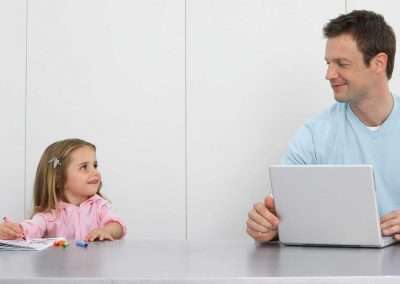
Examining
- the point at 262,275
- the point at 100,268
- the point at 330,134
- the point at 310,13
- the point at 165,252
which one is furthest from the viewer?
the point at 310,13

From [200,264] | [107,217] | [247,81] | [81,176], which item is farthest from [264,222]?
[247,81]

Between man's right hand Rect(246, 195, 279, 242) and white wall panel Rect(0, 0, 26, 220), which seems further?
white wall panel Rect(0, 0, 26, 220)

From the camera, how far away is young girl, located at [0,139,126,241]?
256 centimetres

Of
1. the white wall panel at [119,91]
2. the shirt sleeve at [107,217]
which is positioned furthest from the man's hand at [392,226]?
the white wall panel at [119,91]

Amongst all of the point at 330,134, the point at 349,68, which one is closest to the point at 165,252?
the point at 330,134

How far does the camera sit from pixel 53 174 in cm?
265

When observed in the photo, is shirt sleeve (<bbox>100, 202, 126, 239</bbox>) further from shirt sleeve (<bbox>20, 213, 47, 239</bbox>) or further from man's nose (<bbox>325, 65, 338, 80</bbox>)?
man's nose (<bbox>325, 65, 338, 80</bbox>)

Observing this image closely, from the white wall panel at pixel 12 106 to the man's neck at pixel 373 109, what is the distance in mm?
1279

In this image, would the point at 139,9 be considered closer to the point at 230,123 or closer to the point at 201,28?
the point at 201,28

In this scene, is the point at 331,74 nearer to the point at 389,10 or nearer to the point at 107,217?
the point at 389,10

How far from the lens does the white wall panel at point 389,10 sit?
284 cm

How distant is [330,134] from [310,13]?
61cm

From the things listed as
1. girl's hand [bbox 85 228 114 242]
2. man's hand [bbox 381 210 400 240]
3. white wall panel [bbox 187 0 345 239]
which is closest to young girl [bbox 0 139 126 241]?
girl's hand [bbox 85 228 114 242]

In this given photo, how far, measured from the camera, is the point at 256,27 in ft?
9.33
